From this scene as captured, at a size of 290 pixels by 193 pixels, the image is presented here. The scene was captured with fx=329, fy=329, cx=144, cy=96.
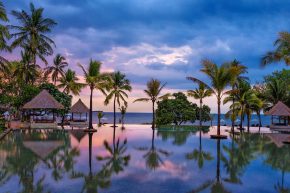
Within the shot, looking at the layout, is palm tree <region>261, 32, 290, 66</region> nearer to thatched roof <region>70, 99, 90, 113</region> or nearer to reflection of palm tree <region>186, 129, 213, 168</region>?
reflection of palm tree <region>186, 129, 213, 168</region>

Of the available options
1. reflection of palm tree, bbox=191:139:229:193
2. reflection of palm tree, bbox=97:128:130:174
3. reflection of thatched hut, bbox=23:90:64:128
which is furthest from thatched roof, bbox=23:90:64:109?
reflection of palm tree, bbox=191:139:229:193

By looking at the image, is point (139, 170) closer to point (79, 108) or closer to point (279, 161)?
point (279, 161)

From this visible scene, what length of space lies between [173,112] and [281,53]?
21773 millimetres

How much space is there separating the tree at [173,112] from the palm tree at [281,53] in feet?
68.0

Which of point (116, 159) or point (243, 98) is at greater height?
point (243, 98)

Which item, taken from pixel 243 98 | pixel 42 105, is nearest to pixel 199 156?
pixel 243 98

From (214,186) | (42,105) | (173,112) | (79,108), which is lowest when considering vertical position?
(214,186)

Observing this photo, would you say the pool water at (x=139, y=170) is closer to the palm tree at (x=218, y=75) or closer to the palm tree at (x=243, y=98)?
the palm tree at (x=218, y=75)

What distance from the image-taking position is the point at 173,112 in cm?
4056

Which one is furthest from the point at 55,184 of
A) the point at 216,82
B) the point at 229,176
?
the point at 216,82

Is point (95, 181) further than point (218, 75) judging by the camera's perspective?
No

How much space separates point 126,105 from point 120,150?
877 inches

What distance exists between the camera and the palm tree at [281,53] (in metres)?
19.1

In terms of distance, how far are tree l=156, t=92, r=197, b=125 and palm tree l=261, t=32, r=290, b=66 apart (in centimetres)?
2072
